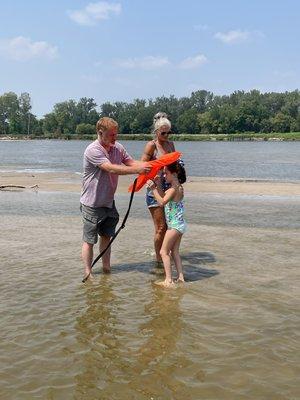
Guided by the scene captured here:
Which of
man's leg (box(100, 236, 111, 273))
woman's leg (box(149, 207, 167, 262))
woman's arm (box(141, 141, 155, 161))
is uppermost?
woman's arm (box(141, 141, 155, 161))

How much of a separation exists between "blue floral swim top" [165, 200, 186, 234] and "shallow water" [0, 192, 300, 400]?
0.78 m

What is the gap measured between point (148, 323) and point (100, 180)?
223cm

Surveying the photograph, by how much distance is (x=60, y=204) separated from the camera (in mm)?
15992

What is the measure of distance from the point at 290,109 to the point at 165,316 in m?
182

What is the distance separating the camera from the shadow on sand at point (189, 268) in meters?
7.31

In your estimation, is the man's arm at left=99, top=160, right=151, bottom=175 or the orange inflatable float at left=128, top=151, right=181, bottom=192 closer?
the man's arm at left=99, top=160, right=151, bottom=175

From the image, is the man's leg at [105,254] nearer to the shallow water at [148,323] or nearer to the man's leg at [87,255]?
the shallow water at [148,323]

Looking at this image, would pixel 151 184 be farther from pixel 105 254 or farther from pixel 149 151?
pixel 105 254

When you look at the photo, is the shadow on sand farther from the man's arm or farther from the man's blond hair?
the man's blond hair

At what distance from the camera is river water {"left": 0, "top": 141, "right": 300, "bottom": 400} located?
406 cm

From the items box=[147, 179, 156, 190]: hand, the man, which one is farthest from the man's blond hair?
box=[147, 179, 156, 190]: hand

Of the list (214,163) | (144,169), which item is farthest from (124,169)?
(214,163)

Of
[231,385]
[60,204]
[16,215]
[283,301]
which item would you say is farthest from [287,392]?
[60,204]

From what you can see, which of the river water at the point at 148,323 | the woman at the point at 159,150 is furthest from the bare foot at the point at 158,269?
the woman at the point at 159,150
